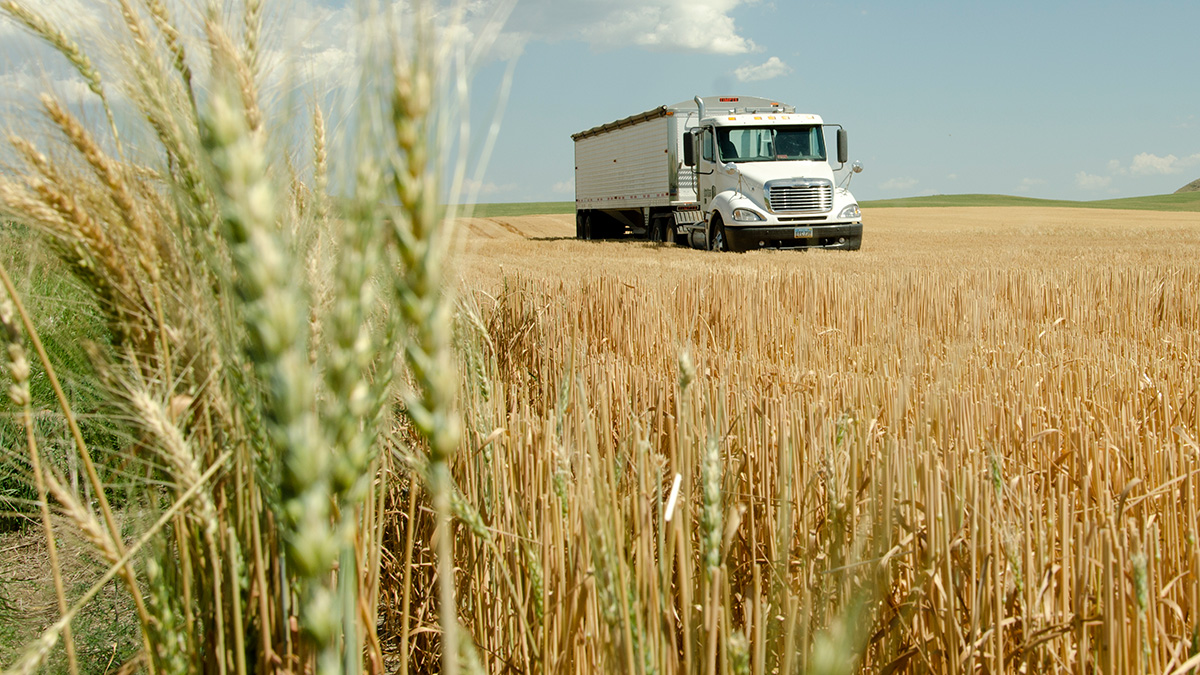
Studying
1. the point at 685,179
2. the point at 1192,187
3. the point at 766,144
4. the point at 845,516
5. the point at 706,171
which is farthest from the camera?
the point at 1192,187

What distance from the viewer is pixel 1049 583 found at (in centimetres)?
164

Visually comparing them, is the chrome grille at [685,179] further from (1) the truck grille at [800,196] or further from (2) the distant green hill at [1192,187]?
(2) the distant green hill at [1192,187]

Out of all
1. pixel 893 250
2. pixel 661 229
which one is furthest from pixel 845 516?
pixel 661 229

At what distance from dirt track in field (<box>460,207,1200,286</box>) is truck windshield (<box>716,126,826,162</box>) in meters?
2.12

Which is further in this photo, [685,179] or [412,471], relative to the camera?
[685,179]

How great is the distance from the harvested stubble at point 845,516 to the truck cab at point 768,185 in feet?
37.8

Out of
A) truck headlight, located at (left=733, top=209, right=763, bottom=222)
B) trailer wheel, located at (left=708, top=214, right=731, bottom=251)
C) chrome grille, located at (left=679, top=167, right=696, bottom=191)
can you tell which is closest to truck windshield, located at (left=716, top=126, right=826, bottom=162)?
trailer wheel, located at (left=708, top=214, right=731, bottom=251)

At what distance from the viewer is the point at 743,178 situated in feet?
52.5

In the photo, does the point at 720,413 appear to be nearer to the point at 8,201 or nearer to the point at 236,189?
the point at 8,201

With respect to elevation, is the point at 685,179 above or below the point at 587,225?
above

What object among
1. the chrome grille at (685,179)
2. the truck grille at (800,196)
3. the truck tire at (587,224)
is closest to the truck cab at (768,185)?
the truck grille at (800,196)

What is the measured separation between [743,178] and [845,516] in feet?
48.5

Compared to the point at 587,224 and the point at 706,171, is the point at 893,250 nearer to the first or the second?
the point at 706,171

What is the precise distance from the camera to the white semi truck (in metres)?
15.6
